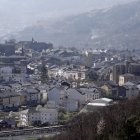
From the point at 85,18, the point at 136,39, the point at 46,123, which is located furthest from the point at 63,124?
the point at 85,18

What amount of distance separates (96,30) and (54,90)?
5116 centimetres

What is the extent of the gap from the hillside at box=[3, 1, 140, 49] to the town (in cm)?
2694

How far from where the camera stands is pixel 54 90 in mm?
17891

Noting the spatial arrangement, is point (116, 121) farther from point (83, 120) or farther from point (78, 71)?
point (78, 71)

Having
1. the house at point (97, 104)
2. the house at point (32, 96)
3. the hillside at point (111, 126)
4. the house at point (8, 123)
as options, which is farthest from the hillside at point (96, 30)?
the hillside at point (111, 126)

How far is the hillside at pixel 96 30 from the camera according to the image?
190ft

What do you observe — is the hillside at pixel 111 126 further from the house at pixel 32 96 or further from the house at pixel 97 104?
the house at pixel 32 96

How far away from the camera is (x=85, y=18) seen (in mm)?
79875

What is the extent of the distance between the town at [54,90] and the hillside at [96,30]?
26.9 metres

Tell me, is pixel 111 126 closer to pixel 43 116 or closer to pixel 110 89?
pixel 43 116

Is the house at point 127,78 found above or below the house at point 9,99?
above

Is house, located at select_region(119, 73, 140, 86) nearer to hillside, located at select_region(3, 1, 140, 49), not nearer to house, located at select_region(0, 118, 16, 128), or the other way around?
house, located at select_region(0, 118, 16, 128)

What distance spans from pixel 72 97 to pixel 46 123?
10.9 feet

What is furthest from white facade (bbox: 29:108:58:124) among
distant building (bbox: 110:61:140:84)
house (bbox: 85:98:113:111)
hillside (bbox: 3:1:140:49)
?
hillside (bbox: 3:1:140:49)
